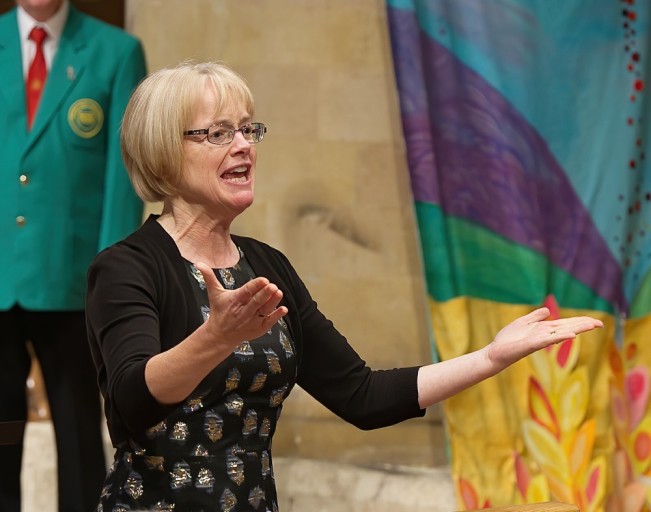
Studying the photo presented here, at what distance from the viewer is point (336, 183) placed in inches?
132

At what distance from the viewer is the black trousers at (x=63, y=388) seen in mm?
2643

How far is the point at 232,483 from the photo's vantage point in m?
1.72

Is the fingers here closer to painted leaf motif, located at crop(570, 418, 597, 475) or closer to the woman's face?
the woman's face

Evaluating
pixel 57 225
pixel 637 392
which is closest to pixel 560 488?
pixel 637 392

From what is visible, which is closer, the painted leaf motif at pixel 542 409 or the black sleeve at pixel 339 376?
the black sleeve at pixel 339 376

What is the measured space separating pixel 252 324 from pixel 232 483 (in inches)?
15.1

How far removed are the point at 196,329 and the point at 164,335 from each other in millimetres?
148

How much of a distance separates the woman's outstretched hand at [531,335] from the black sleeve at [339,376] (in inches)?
8.0

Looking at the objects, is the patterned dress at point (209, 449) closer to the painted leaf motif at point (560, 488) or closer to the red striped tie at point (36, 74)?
the red striped tie at point (36, 74)

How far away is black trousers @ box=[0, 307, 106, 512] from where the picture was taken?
264cm

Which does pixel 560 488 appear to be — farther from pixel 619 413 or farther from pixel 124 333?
pixel 124 333

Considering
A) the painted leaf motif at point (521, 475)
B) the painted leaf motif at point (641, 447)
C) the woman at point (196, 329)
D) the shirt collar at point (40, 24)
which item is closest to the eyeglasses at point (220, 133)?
the woman at point (196, 329)

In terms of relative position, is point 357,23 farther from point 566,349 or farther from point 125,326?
point 125,326

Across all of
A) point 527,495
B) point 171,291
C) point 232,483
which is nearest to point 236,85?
point 171,291
